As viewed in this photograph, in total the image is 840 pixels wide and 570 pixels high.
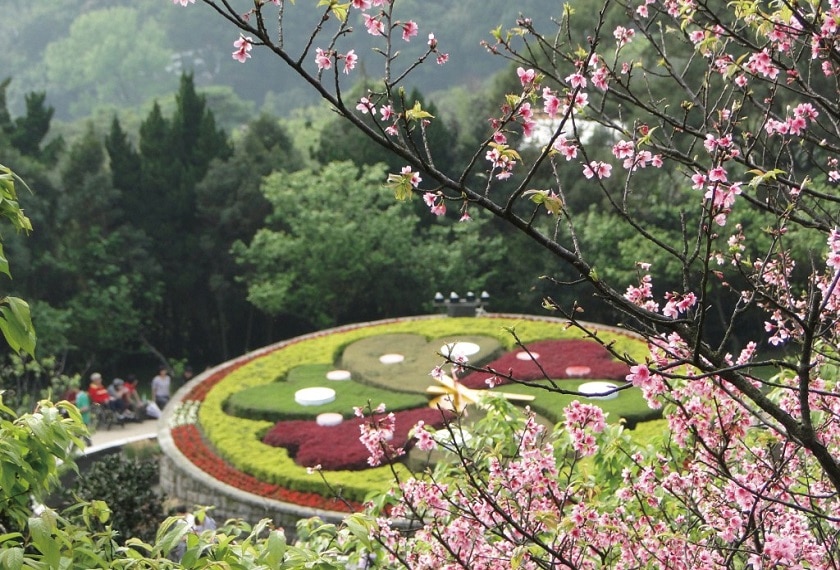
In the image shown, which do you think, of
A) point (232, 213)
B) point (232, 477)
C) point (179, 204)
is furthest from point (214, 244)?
point (232, 477)

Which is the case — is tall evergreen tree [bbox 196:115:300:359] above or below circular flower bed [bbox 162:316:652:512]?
above

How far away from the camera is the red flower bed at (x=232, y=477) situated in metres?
9.94

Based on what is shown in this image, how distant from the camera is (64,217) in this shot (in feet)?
64.3

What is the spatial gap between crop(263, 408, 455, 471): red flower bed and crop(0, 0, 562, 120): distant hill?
39.4 m

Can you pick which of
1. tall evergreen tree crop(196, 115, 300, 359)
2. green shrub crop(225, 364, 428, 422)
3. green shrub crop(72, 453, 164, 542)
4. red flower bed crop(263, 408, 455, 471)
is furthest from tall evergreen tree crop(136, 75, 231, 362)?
green shrub crop(72, 453, 164, 542)

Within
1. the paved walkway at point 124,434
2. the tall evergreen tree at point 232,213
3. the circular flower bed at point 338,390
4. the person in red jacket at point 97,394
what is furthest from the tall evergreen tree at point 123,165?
the circular flower bed at point 338,390

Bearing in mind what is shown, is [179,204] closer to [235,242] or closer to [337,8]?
[235,242]

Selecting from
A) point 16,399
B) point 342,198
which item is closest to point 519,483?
point 16,399

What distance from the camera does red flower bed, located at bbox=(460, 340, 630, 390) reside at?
509 inches

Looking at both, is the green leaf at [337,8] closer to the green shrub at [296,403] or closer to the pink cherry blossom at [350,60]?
the pink cherry blossom at [350,60]

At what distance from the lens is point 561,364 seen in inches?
527

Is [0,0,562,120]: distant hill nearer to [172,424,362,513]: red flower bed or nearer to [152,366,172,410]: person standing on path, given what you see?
[152,366,172,410]: person standing on path

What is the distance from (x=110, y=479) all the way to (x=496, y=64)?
4240 cm

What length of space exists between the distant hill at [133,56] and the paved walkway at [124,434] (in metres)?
35.4
